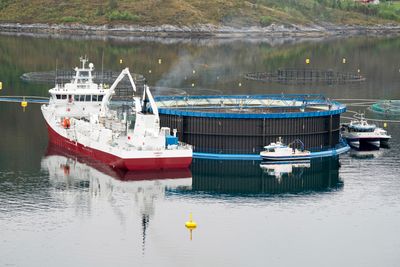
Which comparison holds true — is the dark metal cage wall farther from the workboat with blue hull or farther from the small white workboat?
the workboat with blue hull

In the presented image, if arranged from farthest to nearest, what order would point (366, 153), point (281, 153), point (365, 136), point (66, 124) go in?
point (365, 136) → point (66, 124) → point (366, 153) → point (281, 153)

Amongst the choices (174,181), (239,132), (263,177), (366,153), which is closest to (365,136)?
(366,153)

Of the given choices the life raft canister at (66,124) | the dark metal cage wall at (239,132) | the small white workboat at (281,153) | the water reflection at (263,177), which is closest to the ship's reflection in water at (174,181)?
the water reflection at (263,177)

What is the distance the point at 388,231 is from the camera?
94.1 metres

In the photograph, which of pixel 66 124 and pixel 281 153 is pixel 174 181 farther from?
pixel 66 124

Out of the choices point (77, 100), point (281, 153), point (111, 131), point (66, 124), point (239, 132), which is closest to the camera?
point (281, 153)

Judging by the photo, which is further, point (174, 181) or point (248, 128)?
point (248, 128)

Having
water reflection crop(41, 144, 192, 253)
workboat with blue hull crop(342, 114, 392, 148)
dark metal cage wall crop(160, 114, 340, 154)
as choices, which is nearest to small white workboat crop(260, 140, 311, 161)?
dark metal cage wall crop(160, 114, 340, 154)

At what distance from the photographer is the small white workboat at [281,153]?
392ft

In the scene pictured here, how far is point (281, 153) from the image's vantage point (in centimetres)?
11950

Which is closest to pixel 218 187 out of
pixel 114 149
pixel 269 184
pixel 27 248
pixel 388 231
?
pixel 269 184

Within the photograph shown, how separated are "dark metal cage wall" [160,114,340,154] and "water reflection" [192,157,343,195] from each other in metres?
2.85

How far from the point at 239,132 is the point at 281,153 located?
19.7ft

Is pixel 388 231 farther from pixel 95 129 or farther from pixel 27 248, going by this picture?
pixel 95 129
